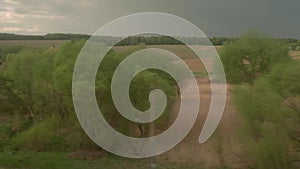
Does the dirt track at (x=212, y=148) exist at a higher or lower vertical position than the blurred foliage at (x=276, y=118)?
lower

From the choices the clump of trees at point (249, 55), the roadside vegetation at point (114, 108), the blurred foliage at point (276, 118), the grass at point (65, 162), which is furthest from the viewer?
the clump of trees at point (249, 55)

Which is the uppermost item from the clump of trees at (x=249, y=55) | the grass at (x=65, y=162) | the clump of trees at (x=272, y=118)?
the clump of trees at (x=249, y=55)

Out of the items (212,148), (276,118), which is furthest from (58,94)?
(276,118)

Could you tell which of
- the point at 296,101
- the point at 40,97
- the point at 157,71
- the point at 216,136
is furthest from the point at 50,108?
the point at 296,101

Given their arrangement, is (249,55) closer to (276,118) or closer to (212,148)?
(212,148)

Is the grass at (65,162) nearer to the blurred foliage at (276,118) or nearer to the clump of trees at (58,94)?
the clump of trees at (58,94)

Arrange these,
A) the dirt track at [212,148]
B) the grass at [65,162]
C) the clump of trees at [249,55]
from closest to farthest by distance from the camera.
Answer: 1. the dirt track at [212,148]
2. the grass at [65,162]
3. the clump of trees at [249,55]

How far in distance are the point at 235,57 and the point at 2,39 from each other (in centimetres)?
9930

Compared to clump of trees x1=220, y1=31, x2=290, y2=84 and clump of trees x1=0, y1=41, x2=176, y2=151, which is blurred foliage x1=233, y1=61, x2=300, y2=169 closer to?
clump of trees x1=0, y1=41, x2=176, y2=151

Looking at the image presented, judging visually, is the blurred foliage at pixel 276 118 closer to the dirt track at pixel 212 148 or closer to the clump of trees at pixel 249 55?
the dirt track at pixel 212 148

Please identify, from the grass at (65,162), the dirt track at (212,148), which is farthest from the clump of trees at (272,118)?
the grass at (65,162)

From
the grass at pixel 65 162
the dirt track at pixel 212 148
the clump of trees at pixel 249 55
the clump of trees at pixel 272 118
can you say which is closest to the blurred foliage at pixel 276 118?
the clump of trees at pixel 272 118

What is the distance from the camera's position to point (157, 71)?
28469 mm

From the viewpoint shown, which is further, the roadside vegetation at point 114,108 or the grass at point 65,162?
the grass at point 65,162
